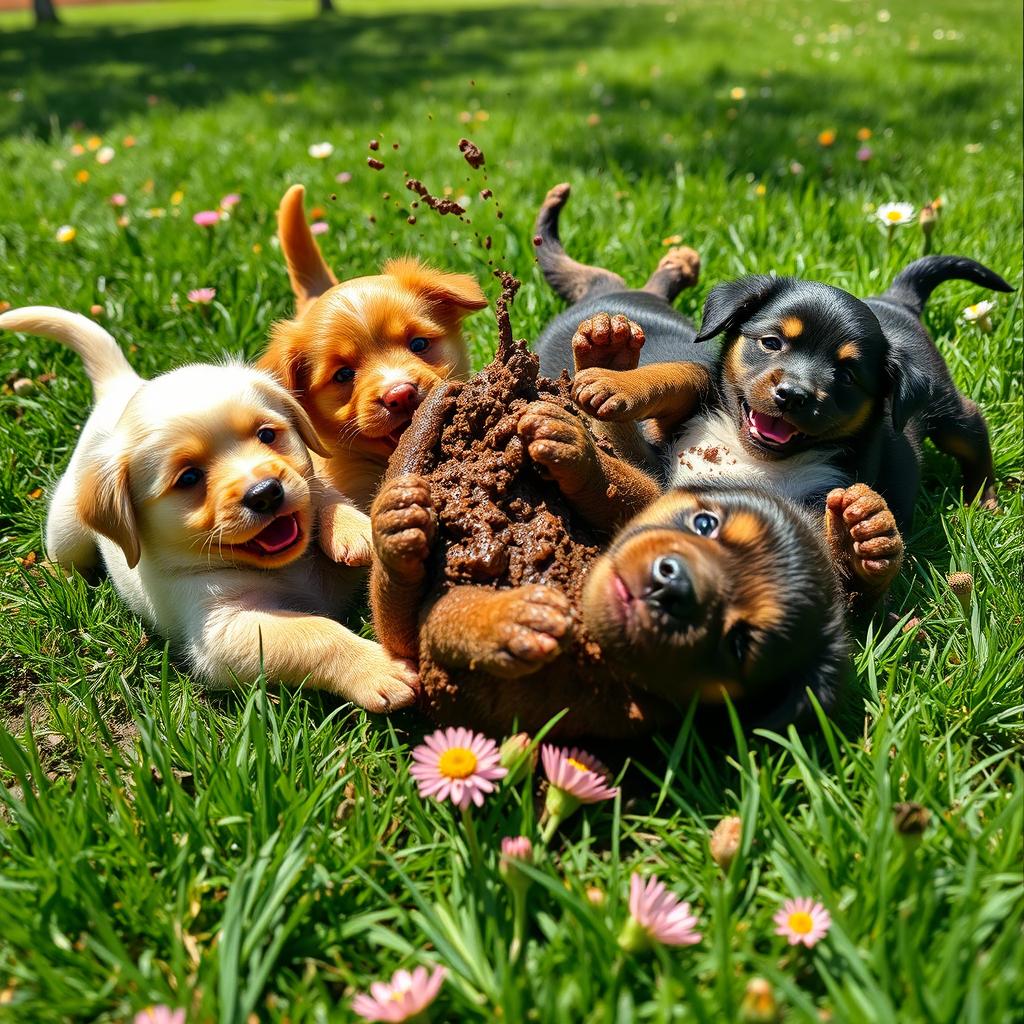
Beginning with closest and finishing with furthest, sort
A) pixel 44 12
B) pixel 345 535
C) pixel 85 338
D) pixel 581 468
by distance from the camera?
pixel 581 468
pixel 345 535
pixel 85 338
pixel 44 12

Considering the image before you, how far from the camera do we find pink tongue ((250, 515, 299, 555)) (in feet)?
8.23

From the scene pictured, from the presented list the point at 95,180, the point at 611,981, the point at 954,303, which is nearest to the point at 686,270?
the point at 954,303

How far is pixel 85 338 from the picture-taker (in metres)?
3.19

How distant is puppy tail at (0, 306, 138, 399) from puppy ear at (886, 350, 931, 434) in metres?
2.54

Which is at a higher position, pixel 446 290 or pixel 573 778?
pixel 446 290

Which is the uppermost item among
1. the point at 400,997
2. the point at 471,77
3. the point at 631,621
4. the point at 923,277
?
the point at 471,77

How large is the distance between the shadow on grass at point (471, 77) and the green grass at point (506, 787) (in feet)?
0.74

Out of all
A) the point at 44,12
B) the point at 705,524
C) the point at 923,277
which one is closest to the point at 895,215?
the point at 923,277

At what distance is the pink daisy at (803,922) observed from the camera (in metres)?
1.50

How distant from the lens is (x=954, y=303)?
3674mm

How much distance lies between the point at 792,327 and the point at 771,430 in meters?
0.31

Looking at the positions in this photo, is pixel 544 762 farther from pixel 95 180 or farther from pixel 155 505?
pixel 95 180

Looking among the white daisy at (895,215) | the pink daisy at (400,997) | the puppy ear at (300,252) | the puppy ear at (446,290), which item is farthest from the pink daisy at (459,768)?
the white daisy at (895,215)

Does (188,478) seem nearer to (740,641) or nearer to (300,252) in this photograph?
(300,252)
